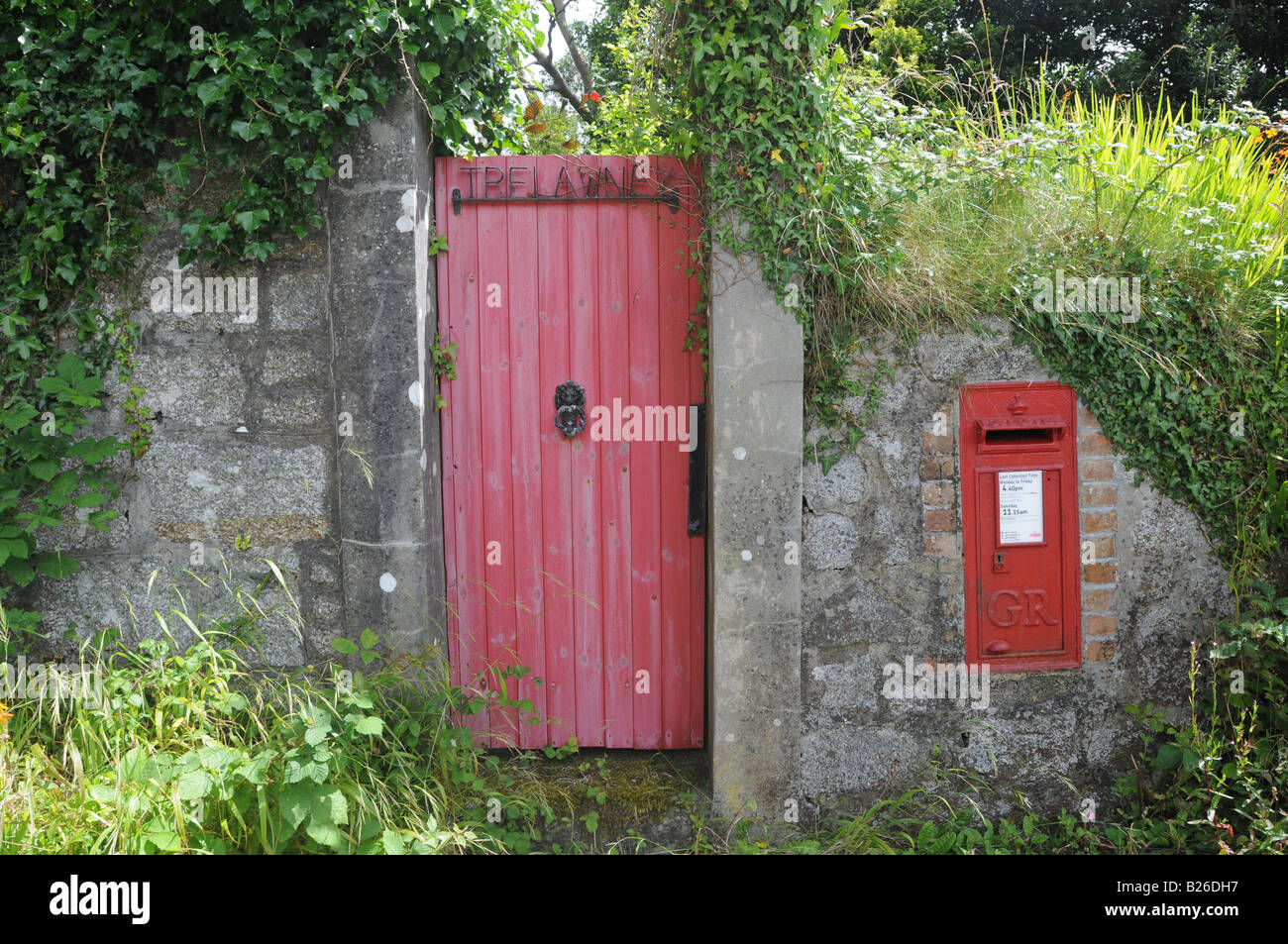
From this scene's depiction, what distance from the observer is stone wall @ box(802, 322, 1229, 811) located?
121 inches

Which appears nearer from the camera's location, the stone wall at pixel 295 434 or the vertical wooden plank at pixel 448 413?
the stone wall at pixel 295 434

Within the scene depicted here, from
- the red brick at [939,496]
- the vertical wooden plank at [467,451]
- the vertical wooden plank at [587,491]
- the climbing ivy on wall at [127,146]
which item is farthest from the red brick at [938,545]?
the climbing ivy on wall at [127,146]

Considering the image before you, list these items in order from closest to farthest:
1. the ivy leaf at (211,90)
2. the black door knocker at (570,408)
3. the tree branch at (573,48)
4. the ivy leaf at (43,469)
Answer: the ivy leaf at (211,90) → the ivy leaf at (43,469) → the black door knocker at (570,408) → the tree branch at (573,48)

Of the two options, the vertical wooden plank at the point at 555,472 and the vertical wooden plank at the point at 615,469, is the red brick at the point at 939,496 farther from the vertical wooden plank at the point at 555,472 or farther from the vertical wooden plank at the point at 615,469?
the vertical wooden plank at the point at 555,472

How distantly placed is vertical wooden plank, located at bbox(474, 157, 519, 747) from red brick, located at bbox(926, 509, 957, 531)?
162 centimetres

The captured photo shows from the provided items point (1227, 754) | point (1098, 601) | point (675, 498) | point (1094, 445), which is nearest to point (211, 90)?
point (675, 498)

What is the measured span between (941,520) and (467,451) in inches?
73.3

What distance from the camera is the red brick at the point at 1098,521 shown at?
10.2 feet

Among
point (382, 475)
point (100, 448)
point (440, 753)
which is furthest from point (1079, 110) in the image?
point (100, 448)

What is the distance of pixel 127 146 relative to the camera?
2.96 metres

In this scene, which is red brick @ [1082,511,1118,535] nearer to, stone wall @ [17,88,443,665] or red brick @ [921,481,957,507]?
red brick @ [921,481,957,507]

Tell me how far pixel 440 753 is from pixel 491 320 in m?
1.63

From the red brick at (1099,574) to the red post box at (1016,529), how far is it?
0.37 feet
